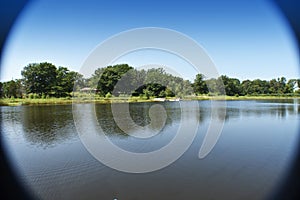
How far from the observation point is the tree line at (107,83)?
20.7 meters

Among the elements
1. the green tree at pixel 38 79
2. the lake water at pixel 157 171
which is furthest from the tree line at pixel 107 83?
the lake water at pixel 157 171

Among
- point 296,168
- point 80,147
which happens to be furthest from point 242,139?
point 80,147

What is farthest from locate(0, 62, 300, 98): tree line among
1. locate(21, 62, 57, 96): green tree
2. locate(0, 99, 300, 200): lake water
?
locate(0, 99, 300, 200): lake water

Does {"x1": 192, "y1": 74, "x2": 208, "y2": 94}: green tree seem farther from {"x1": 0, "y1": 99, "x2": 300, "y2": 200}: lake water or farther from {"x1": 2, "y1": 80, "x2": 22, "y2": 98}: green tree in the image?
{"x1": 0, "y1": 99, "x2": 300, "y2": 200}: lake water

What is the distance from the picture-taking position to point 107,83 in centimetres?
2319

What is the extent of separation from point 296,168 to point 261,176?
2.32ft

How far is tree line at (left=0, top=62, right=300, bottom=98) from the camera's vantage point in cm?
2067

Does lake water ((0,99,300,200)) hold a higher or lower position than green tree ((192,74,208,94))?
lower

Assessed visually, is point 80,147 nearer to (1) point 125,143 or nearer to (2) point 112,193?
(1) point 125,143

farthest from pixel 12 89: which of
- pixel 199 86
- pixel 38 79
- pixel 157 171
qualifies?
pixel 157 171

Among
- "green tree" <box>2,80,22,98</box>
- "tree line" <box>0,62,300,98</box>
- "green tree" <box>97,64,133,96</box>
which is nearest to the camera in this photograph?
"green tree" <box>2,80,22,98</box>

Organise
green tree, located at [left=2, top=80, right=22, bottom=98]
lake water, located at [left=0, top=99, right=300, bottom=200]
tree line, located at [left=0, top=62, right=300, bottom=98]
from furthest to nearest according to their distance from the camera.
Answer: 1. tree line, located at [left=0, top=62, right=300, bottom=98]
2. green tree, located at [left=2, top=80, right=22, bottom=98]
3. lake water, located at [left=0, top=99, right=300, bottom=200]

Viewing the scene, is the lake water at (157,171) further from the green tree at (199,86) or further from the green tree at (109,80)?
the green tree at (199,86)

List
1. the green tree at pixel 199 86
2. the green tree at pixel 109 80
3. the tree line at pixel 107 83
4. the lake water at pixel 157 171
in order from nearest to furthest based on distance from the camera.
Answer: the lake water at pixel 157 171
the tree line at pixel 107 83
the green tree at pixel 109 80
the green tree at pixel 199 86
